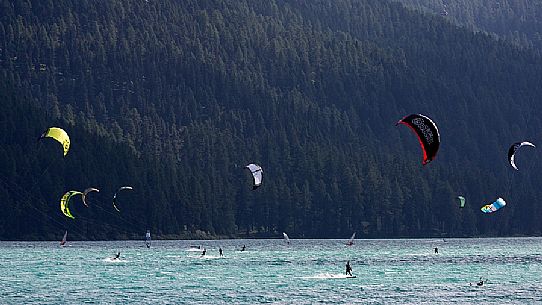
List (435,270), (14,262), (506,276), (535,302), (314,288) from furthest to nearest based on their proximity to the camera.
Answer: (14,262) < (435,270) < (506,276) < (314,288) < (535,302)

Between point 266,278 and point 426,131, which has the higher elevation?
point 426,131

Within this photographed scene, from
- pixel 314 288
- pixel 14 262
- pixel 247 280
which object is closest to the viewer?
pixel 314 288

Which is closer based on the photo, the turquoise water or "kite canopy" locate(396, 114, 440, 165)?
"kite canopy" locate(396, 114, 440, 165)

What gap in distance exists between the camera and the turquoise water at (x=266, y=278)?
90.6 metres

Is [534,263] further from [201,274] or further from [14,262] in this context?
[14,262]

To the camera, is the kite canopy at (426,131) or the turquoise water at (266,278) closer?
the kite canopy at (426,131)

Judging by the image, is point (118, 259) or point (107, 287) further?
point (118, 259)

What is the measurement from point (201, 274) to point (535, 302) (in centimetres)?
4021

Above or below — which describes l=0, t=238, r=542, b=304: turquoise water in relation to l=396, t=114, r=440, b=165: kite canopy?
below

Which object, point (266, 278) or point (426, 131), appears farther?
point (266, 278)

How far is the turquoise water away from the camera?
90.6 meters

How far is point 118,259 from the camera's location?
5802 inches

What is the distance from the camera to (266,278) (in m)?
113

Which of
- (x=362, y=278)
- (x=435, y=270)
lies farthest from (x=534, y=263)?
(x=362, y=278)
